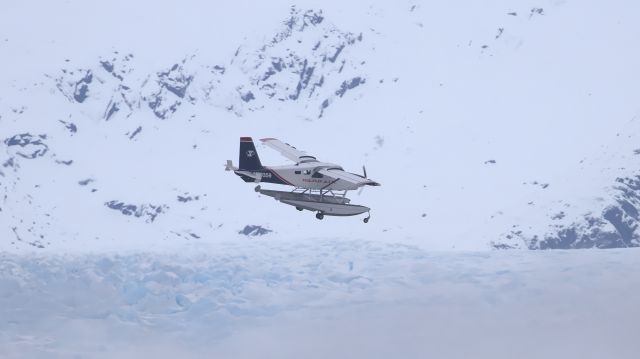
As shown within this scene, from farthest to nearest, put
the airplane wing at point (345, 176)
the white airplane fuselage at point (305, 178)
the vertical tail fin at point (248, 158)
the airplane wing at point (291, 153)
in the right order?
the airplane wing at point (291, 153), the white airplane fuselage at point (305, 178), the vertical tail fin at point (248, 158), the airplane wing at point (345, 176)

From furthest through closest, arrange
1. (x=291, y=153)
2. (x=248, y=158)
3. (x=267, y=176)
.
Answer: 1. (x=291, y=153)
2. (x=267, y=176)
3. (x=248, y=158)

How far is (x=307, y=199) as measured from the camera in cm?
15738

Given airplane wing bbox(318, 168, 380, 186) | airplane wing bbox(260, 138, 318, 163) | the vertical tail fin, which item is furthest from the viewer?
airplane wing bbox(260, 138, 318, 163)

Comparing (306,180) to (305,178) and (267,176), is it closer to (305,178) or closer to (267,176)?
(305,178)

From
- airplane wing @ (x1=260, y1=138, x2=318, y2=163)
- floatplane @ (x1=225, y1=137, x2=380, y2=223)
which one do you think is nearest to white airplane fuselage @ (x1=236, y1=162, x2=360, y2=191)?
floatplane @ (x1=225, y1=137, x2=380, y2=223)

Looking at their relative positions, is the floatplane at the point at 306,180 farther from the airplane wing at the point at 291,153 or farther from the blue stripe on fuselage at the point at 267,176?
the airplane wing at the point at 291,153

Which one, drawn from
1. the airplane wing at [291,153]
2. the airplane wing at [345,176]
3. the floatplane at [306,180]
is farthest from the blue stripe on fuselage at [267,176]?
the airplane wing at [291,153]

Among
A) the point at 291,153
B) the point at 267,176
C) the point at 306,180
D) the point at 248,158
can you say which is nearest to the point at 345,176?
the point at 306,180

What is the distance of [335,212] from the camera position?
516 feet

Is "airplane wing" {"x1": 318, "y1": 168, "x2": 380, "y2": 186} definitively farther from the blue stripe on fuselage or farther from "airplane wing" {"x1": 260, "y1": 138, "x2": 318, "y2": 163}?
"airplane wing" {"x1": 260, "y1": 138, "x2": 318, "y2": 163}

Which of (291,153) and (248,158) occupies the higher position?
(291,153)

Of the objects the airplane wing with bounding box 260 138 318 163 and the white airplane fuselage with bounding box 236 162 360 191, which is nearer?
the white airplane fuselage with bounding box 236 162 360 191

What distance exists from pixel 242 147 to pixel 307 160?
939cm

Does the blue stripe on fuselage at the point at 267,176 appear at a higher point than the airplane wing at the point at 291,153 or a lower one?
lower
